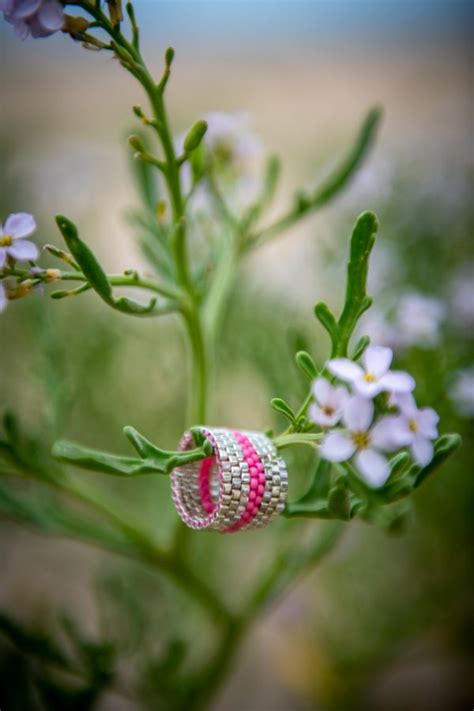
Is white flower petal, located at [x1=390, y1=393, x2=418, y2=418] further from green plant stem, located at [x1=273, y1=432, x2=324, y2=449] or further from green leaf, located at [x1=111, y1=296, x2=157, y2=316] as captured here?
green leaf, located at [x1=111, y1=296, x2=157, y2=316]

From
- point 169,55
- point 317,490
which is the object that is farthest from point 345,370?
point 169,55

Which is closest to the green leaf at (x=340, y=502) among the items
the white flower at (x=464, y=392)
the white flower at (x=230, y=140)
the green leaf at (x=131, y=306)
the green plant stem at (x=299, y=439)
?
the green plant stem at (x=299, y=439)

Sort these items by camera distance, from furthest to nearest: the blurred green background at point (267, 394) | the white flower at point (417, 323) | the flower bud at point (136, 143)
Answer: the blurred green background at point (267, 394) < the white flower at point (417, 323) < the flower bud at point (136, 143)

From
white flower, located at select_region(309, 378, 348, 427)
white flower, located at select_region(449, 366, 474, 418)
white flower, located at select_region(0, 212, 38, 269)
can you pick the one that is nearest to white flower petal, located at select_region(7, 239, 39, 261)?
white flower, located at select_region(0, 212, 38, 269)

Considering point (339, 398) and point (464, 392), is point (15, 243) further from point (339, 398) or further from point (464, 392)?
point (464, 392)

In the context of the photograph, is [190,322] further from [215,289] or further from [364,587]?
[364,587]

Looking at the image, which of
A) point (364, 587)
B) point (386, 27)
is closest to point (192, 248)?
point (364, 587)

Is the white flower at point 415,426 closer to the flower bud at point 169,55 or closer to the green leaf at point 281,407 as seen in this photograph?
the green leaf at point 281,407
